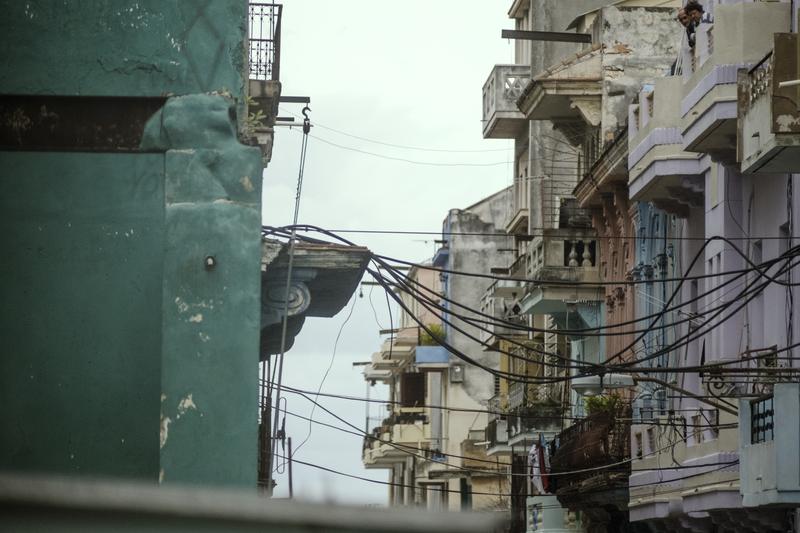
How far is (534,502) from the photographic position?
4178 centimetres

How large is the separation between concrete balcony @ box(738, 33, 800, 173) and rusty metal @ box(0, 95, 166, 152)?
8740mm

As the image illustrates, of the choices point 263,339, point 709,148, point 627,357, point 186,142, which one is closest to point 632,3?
point 627,357

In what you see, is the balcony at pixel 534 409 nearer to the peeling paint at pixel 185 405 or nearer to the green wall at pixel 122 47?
the green wall at pixel 122 47

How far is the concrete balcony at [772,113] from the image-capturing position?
54.5 feet

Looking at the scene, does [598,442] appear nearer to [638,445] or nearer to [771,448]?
[638,445]

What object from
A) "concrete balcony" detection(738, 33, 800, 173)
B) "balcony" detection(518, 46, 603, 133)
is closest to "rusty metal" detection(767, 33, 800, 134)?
"concrete balcony" detection(738, 33, 800, 173)

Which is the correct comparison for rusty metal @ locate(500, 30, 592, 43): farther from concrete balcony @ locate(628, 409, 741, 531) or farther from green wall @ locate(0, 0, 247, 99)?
green wall @ locate(0, 0, 247, 99)

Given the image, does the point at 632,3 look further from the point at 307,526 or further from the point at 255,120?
the point at 307,526

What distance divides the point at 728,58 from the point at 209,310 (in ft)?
39.5

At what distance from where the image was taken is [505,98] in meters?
41.6

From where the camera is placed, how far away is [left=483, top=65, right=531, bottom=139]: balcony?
40.9 metres

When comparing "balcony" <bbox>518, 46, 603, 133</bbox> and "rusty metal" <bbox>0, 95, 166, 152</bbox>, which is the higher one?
"balcony" <bbox>518, 46, 603, 133</bbox>

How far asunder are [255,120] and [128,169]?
171 centimetres

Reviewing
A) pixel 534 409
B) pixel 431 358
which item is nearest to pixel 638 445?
pixel 534 409
